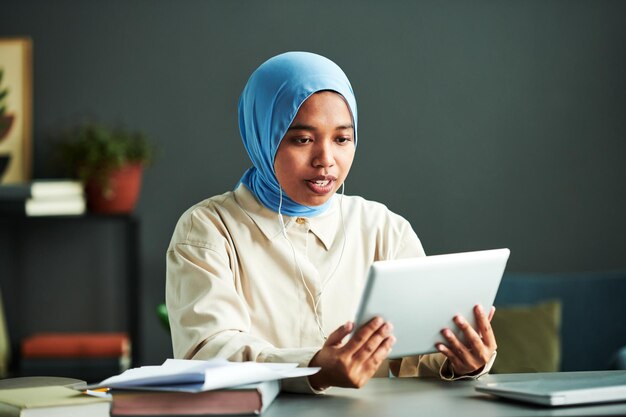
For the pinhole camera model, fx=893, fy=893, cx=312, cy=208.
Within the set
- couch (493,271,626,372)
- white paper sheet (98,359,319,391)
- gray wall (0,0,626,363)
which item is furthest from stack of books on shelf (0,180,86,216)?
white paper sheet (98,359,319,391)

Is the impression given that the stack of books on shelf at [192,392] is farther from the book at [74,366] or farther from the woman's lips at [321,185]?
the book at [74,366]

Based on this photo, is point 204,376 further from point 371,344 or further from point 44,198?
point 44,198

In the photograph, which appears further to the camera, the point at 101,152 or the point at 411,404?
the point at 101,152

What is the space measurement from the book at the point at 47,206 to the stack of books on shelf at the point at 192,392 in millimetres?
2479

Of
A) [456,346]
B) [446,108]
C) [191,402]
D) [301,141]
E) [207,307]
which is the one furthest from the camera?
[446,108]

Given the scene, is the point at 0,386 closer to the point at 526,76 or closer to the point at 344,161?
the point at 344,161

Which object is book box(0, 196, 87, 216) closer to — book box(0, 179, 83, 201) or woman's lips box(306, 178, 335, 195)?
book box(0, 179, 83, 201)

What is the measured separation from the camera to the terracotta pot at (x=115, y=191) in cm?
359

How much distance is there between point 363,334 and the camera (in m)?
1.27

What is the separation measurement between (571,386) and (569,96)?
9.08ft

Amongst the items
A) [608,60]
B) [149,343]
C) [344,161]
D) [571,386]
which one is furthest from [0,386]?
[608,60]

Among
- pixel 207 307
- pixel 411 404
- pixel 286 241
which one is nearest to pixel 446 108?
pixel 286 241

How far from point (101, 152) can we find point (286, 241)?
81.0 inches

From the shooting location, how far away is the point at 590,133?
381 centimetres
